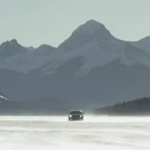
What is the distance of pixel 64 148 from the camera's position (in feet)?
132

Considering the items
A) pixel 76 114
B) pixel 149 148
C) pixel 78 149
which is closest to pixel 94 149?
pixel 78 149

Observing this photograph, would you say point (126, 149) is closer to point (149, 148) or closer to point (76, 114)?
point (149, 148)

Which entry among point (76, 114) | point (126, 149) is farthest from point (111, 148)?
point (76, 114)

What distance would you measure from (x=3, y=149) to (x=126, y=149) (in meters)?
7.59

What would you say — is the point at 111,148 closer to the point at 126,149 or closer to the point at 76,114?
the point at 126,149

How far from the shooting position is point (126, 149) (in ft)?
128

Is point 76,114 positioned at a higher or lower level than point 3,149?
Result: higher

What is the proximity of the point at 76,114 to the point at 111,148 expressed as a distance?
106300 millimetres

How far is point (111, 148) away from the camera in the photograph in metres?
39.9

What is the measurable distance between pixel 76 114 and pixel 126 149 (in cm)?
10738

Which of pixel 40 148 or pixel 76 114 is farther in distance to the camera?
pixel 76 114

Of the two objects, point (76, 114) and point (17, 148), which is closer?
point (17, 148)

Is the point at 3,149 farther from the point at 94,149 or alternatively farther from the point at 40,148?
the point at 94,149

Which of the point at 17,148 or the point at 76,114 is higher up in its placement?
the point at 76,114
